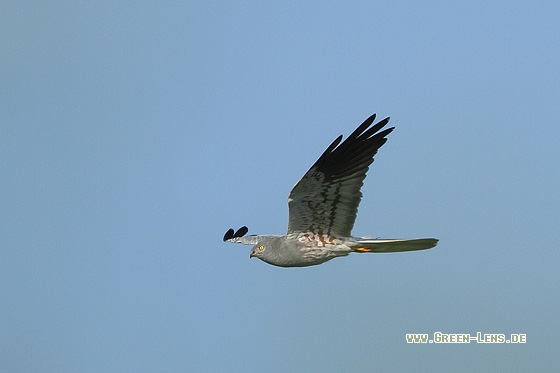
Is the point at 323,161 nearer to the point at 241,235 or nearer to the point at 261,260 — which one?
the point at 261,260

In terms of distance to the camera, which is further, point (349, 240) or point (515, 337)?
point (515, 337)

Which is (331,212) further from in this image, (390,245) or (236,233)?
(236,233)

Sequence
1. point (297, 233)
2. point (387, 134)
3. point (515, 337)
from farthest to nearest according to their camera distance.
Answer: point (515, 337)
point (297, 233)
point (387, 134)

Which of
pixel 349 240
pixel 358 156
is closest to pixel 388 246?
pixel 349 240

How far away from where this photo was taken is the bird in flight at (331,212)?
566 inches

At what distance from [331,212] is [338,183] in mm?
628

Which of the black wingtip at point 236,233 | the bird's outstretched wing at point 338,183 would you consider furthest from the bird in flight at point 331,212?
the black wingtip at point 236,233

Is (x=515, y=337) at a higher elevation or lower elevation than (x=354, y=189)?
lower

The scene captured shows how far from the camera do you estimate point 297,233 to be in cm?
1534

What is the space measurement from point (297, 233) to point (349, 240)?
0.91 meters

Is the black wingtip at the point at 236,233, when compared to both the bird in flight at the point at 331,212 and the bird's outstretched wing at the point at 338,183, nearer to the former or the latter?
the bird in flight at the point at 331,212

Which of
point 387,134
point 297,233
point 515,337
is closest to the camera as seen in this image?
point 387,134

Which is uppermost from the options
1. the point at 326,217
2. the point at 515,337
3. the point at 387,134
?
the point at 387,134

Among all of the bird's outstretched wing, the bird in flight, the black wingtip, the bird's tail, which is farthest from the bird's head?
the black wingtip
